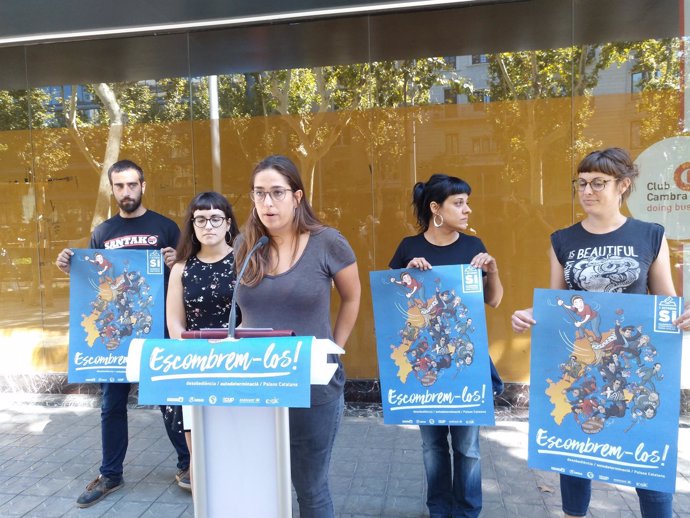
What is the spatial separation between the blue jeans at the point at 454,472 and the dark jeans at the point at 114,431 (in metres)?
1.76

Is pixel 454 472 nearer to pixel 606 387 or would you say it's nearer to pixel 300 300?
pixel 606 387

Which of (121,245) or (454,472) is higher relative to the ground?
(121,245)

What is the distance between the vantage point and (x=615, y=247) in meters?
2.42

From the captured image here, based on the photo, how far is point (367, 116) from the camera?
529 centimetres

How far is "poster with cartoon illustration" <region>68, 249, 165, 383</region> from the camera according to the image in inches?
136

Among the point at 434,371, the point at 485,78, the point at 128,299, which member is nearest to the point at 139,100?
the point at 128,299

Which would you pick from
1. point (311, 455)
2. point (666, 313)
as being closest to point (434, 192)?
point (666, 313)

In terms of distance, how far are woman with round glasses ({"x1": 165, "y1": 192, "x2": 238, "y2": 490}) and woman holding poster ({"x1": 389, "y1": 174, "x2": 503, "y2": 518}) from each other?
1.01m

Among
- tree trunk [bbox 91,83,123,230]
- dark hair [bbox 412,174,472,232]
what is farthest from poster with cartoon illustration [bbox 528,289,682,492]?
tree trunk [bbox 91,83,123,230]

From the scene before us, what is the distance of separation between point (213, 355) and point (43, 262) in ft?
17.6

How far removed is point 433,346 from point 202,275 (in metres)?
1.36

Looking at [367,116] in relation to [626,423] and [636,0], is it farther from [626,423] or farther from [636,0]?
[626,423]

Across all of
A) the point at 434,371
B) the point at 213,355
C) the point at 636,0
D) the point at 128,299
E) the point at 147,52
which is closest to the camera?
the point at 213,355

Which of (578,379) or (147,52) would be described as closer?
(578,379)
